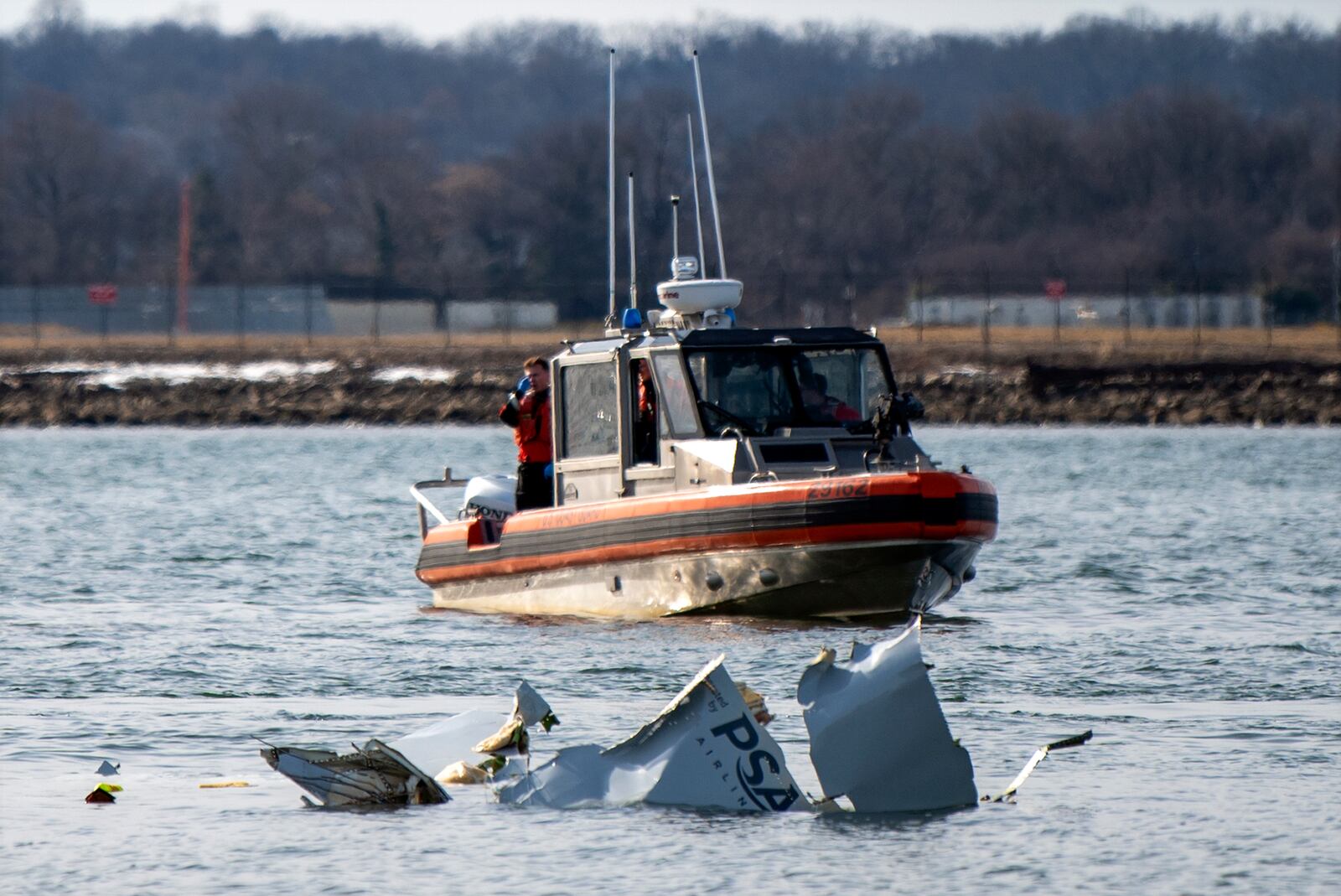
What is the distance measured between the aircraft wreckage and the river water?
15 cm

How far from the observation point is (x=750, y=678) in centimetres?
1297

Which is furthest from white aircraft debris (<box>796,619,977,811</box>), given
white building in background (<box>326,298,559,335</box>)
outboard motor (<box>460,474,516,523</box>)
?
white building in background (<box>326,298,559,335</box>)

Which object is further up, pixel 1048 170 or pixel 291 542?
pixel 1048 170

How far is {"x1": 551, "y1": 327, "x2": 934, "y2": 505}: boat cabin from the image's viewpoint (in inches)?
610

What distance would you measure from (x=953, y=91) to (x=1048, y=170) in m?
88.0

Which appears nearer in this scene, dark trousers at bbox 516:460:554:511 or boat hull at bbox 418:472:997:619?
boat hull at bbox 418:472:997:619

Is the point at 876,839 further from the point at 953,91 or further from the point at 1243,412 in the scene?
the point at 953,91

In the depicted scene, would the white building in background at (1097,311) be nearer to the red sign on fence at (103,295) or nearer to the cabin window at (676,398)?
the red sign on fence at (103,295)

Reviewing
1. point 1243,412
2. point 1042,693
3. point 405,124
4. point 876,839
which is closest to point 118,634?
point 1042,693

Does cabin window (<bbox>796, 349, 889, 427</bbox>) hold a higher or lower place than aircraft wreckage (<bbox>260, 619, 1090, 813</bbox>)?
higher

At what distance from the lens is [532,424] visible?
55.7 feet

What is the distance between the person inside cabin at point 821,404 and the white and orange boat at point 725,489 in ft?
0.04

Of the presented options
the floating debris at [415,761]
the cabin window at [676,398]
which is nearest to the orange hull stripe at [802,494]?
the cabin window at [676,398]

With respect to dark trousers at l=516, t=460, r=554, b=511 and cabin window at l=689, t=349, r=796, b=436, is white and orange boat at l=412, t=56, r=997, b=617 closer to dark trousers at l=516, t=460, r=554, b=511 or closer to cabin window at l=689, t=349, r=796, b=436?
cabin window at l=689, t=349, r=796, b=436
